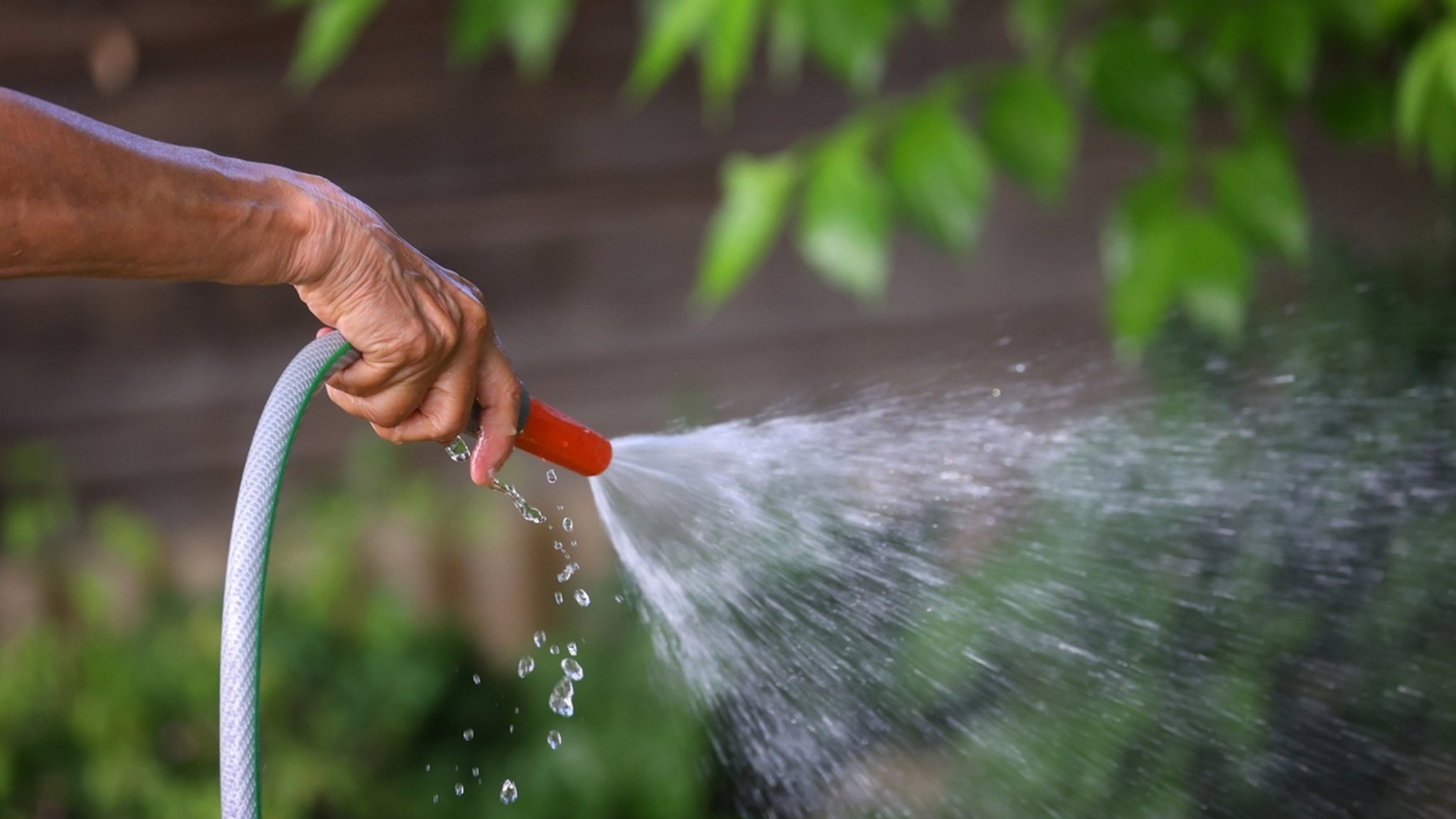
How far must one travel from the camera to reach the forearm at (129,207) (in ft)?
3.14

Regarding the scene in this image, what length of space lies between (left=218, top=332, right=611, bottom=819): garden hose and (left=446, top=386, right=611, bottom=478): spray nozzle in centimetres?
26

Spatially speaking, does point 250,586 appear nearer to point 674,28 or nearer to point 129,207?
point 129,207

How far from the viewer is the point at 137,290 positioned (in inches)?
146

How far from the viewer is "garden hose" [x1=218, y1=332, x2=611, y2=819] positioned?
1.02 meters

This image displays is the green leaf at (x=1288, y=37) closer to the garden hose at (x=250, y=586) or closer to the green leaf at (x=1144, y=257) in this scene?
the green leaf at (x=1144, y=257)

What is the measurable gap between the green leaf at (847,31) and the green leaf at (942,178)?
0.53 feet

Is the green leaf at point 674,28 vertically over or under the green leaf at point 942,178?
over

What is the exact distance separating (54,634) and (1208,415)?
8.72 feet

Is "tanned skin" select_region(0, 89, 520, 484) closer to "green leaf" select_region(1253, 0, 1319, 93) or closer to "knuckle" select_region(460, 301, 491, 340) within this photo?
"knuckle" select_region(460, 301, 491, 340)

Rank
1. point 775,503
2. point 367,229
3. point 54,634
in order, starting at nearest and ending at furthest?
point 367,229 < point 775,503 < point 54,634

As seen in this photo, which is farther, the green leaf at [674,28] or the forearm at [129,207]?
the green leaf at [674,28]

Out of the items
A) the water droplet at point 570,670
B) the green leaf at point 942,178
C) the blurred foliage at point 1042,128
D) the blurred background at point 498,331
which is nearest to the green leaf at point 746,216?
the blurred foliage at point 1042,128

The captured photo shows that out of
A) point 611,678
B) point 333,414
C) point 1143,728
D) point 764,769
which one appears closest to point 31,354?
point 333,414

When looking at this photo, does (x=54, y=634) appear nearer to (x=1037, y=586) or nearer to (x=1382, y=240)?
(x=1037, y=586)
